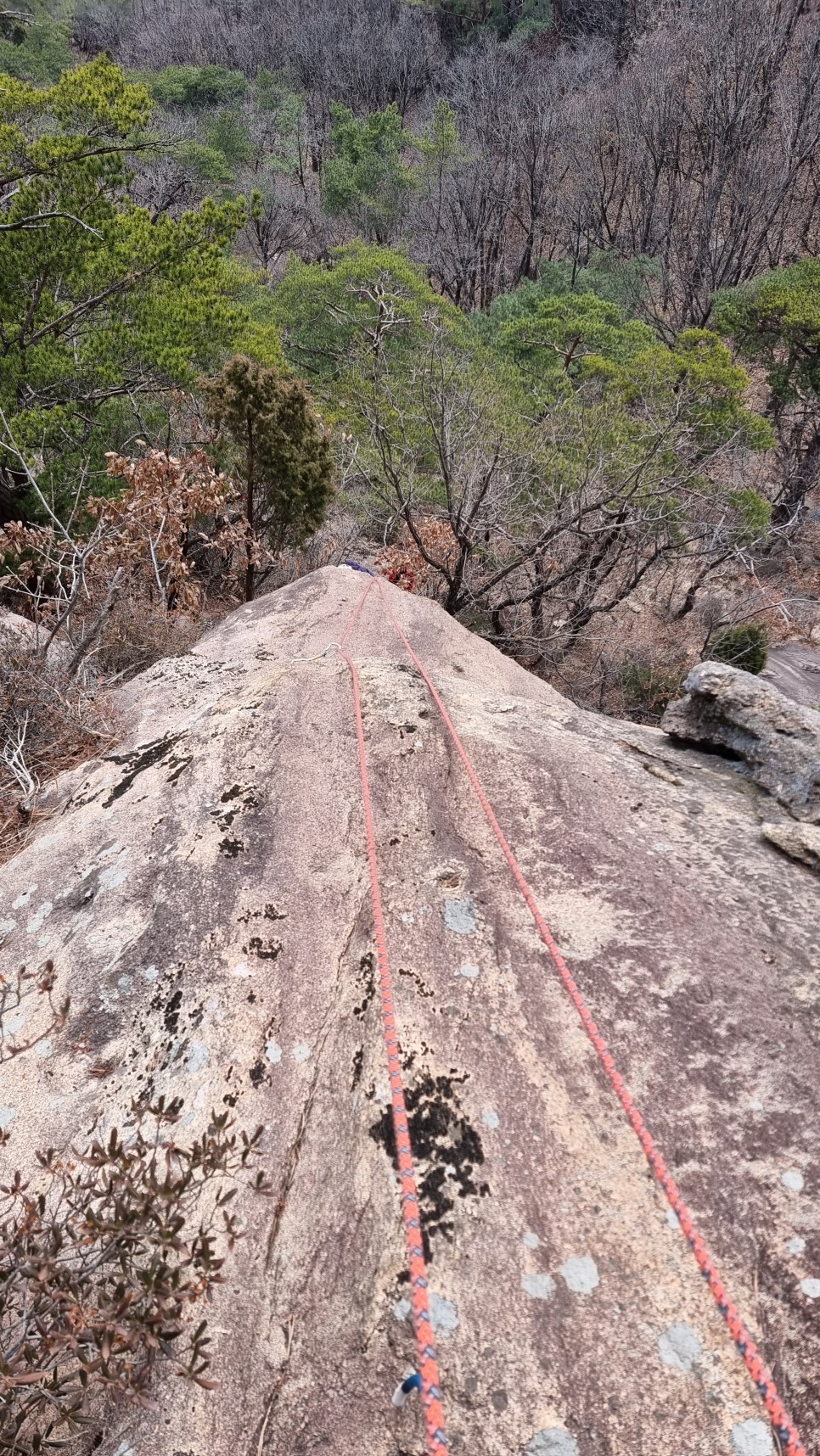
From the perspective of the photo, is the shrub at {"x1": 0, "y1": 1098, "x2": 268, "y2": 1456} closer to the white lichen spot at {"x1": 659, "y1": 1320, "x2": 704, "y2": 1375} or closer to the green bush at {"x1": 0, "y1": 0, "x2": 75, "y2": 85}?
the white lichen spot at {"x1": 659, "y1": 1320, "x2": 704, "y2": 1375}

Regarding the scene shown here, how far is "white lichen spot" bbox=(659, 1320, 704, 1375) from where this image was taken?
64.4 inches

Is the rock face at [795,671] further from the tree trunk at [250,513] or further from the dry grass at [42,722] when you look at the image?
the dry grass at [42,722]

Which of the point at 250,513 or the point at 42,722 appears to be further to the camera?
the point at 250,513

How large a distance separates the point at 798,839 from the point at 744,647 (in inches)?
411

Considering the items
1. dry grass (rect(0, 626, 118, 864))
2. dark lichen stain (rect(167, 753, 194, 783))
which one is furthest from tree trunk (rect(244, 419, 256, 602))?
dark lichen stain (rect(167, 753, 194, 783))

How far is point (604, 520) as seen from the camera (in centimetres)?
1106

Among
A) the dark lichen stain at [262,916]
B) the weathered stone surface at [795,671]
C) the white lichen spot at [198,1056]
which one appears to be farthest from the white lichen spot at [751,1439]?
the weathered stone surface at [795,671]

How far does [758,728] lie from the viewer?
384cm

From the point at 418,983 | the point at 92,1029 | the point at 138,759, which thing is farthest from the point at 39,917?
the point at 418,983

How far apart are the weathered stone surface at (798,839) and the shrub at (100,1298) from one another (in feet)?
7.73

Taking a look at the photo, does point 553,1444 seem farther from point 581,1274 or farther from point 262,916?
point 262,916

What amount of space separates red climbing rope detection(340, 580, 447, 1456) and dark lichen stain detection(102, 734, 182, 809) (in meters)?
1.13

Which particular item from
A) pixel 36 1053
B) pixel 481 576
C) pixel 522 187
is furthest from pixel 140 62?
pixel 36 1053

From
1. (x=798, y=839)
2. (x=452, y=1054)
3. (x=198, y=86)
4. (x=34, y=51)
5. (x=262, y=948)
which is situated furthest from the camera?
(x=198, y=86)
